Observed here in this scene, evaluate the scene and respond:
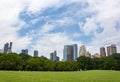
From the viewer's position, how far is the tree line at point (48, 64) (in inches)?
4451

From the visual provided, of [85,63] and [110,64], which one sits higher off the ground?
[85,63]

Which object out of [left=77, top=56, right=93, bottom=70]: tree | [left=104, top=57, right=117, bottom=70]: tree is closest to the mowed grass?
[left=104, top=57, right=117, bottom=70]: tree

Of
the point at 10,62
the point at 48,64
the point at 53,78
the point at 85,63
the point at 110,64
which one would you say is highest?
the point at 85,63

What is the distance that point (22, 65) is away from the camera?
117m

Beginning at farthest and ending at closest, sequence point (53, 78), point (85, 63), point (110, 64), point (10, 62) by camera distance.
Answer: point (85, 63) < point (110, 64) < point (10, 62) < point (53, 78)

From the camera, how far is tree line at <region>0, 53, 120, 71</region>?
11306 centimetres

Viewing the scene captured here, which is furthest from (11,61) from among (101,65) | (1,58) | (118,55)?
(118,55)

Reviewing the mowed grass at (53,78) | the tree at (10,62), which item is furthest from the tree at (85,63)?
the mowed grass at (53,78)

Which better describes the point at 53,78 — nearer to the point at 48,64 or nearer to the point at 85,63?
the point at 48,64

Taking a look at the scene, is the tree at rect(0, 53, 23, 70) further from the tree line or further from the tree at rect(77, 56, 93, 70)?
the tree at rect(77, 56, 93, 70)

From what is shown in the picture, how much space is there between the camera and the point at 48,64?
123688 mm

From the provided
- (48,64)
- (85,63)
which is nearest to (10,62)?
(48,64)

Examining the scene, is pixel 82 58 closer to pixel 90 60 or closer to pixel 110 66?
pixel 90 60

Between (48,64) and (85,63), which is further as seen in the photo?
(85,63)
